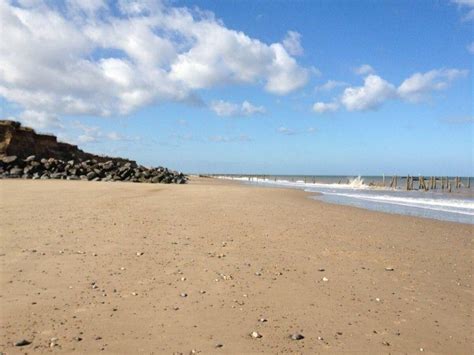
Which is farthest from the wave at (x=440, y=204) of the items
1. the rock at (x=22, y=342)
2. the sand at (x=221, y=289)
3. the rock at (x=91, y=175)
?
the rock at (x=91, y=175)

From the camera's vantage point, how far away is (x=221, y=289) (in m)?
4.79

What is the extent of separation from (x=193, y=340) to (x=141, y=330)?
20.2 inches

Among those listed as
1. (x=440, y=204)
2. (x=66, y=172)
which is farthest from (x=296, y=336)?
(x=66, y=172)


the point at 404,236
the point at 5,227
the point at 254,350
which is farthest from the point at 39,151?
the point at 254,350

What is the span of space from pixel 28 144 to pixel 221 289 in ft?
136

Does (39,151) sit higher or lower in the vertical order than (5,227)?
higher

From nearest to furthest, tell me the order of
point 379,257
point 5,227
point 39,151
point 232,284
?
1. point 232,284
2. point 379,257
3. point 5,227
4. point 39,151

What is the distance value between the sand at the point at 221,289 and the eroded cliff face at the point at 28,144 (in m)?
33.6

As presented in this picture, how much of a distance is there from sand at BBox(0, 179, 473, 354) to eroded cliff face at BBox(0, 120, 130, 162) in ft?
110

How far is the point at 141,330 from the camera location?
144 inches

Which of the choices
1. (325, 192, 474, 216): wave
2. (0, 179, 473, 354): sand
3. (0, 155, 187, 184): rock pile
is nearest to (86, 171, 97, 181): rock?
(0, 155, 187, 184): rock pile

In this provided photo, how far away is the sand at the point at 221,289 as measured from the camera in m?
3.62

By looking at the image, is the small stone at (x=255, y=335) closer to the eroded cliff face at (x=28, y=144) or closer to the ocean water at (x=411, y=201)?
the ocean water at (x=411, y=201)

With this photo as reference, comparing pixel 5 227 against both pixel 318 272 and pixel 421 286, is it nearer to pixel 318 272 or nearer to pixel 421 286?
pixel 318 272
